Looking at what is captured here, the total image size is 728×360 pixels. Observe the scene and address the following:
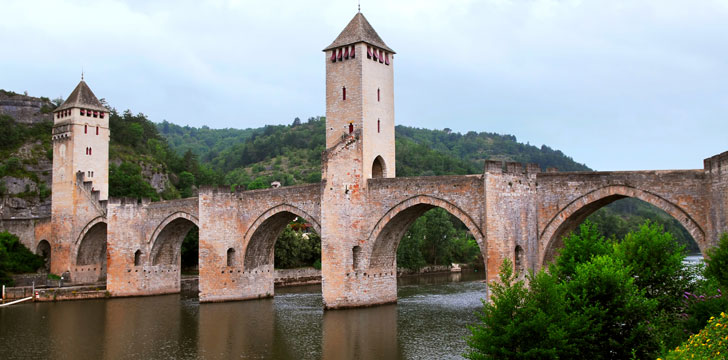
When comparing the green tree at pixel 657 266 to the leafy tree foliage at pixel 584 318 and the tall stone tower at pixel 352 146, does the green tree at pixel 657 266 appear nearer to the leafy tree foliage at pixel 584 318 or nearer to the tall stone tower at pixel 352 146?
the leafy tree foliage at pixel 584 318

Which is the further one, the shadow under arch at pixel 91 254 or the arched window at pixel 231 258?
the shadow under arch at pixel 91 254

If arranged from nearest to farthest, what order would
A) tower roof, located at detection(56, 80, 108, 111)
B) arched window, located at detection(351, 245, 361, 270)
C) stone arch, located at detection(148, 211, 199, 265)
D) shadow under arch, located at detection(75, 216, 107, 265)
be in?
arched window, located at detection(351, 245, 361, 270), stone arch, located at detection(148, 211, 199, 265), shadow under arch, located at detection(75, 216, 107, 265), tower roof, located at detection(56, 80, 108, 111)

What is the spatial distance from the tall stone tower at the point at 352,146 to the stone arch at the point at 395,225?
0.49 m

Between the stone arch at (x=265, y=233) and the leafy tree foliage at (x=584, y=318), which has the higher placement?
the stone arch at (x=265, y=233)

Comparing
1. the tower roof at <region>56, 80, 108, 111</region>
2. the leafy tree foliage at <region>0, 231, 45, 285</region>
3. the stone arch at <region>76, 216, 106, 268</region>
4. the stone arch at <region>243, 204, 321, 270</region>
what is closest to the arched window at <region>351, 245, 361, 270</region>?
the stone arch at <region>243, 204, 321, 270</region>

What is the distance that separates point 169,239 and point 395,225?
17330 millimetres

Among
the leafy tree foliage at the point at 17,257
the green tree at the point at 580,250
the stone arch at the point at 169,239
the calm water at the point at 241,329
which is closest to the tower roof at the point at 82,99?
the leafy tree foliage at the point at 17,257

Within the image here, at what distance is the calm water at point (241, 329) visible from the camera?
71.8 feet

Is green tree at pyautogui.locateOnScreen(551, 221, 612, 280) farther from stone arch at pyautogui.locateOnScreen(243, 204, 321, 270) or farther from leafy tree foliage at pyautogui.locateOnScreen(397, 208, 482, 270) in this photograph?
leafy tree foliage at pyautogui.locateOnScreen(397, 208, 482, 270)

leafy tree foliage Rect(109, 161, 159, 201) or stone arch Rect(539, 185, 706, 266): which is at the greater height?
leafy tree foliage Rect(109, 161, 159, 201)

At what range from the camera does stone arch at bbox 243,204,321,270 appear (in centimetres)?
3347

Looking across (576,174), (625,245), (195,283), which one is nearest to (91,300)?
(195,283)

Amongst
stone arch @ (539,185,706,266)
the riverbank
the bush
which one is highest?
stone arch @ (539,185,706,266)

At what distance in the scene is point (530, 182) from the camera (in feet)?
84.7
